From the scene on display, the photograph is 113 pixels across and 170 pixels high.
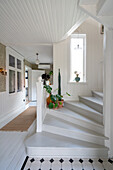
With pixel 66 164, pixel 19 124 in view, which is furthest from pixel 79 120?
pixel 19 124

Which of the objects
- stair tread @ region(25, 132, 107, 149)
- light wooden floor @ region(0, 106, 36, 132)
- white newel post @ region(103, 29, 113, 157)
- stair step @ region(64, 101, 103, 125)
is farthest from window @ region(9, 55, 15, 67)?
white newel post @ region(103, 29, 113, 157)

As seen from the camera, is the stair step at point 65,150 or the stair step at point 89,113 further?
the stair step at point 89,113

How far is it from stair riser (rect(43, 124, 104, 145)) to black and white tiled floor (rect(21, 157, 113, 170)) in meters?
0.28

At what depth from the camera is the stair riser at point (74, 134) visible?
1.65 m

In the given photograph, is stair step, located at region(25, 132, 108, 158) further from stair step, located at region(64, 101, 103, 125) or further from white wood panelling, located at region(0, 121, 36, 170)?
stair step, located at region(64, 101, 103, 125)

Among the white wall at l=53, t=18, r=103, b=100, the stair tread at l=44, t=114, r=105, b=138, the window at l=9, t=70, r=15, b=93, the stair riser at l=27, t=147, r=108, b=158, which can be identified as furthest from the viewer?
the window at l=9, t=70, r=15, b=93

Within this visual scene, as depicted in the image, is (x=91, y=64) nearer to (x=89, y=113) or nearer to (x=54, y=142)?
(x=89, y=113)

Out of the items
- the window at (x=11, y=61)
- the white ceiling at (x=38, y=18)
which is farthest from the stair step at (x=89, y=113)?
the window at (x=11, y=61)

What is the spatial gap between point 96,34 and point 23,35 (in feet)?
8.12

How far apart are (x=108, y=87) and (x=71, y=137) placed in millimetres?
1192

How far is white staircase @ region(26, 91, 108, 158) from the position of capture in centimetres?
156

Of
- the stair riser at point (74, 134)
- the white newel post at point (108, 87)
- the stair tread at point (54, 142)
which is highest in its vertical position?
the white newel post at point (108, 87)

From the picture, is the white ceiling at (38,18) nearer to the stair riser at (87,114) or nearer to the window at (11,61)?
the window at (11,61)

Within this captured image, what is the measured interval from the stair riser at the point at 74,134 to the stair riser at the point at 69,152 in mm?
143
